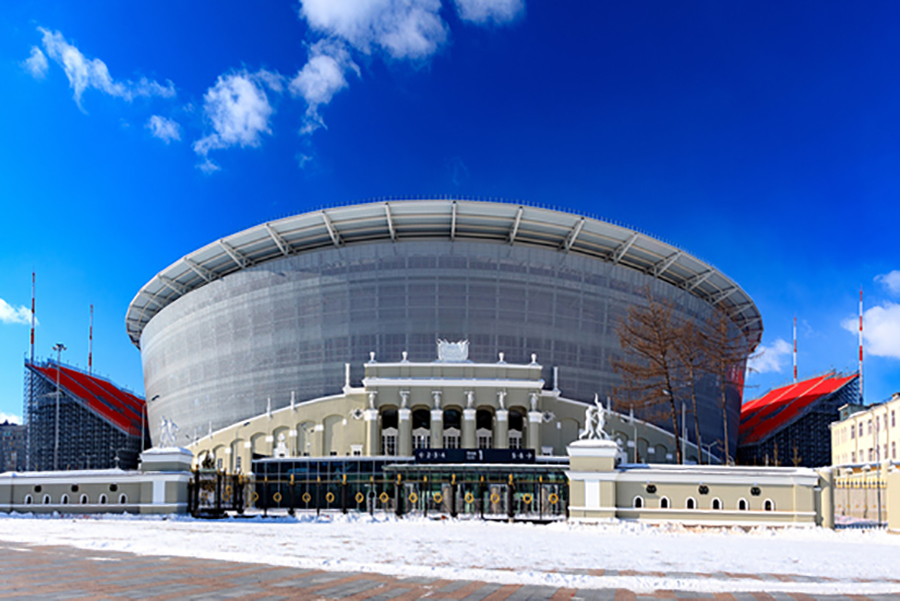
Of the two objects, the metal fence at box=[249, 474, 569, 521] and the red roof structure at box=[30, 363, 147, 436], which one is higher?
the red roof structure at box=[30, 363, 147, 436]

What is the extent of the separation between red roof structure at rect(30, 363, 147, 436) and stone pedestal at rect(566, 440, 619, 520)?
92.0 m

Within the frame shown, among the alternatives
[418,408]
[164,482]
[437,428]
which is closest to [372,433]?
[418,408]

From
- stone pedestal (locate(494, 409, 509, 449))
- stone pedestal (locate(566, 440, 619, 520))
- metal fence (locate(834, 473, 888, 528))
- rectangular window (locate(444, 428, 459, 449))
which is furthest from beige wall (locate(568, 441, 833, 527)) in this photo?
rectangular window (locate(444, 428, 459, 449))

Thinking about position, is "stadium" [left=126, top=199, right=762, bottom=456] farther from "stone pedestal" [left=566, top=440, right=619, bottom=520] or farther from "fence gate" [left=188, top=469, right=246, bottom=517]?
"stone pedestal" [left=566, top=440, right=619, bottom=520]

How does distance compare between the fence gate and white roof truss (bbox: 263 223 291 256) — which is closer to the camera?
the fence gate

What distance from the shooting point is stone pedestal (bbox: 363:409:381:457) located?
232 feet

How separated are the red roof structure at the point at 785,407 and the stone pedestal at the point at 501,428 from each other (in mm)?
52369

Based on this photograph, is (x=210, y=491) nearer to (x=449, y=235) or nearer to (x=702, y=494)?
(x=702, y=494)

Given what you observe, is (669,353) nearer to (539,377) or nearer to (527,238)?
(539,377)

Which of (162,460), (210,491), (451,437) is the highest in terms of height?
(162,460)

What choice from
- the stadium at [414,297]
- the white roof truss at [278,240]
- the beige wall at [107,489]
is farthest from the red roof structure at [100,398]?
the beige wall at [107,489]

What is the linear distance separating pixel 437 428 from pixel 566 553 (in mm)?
50148

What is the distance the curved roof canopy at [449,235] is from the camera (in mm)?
77750

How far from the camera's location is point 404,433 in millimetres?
70188
